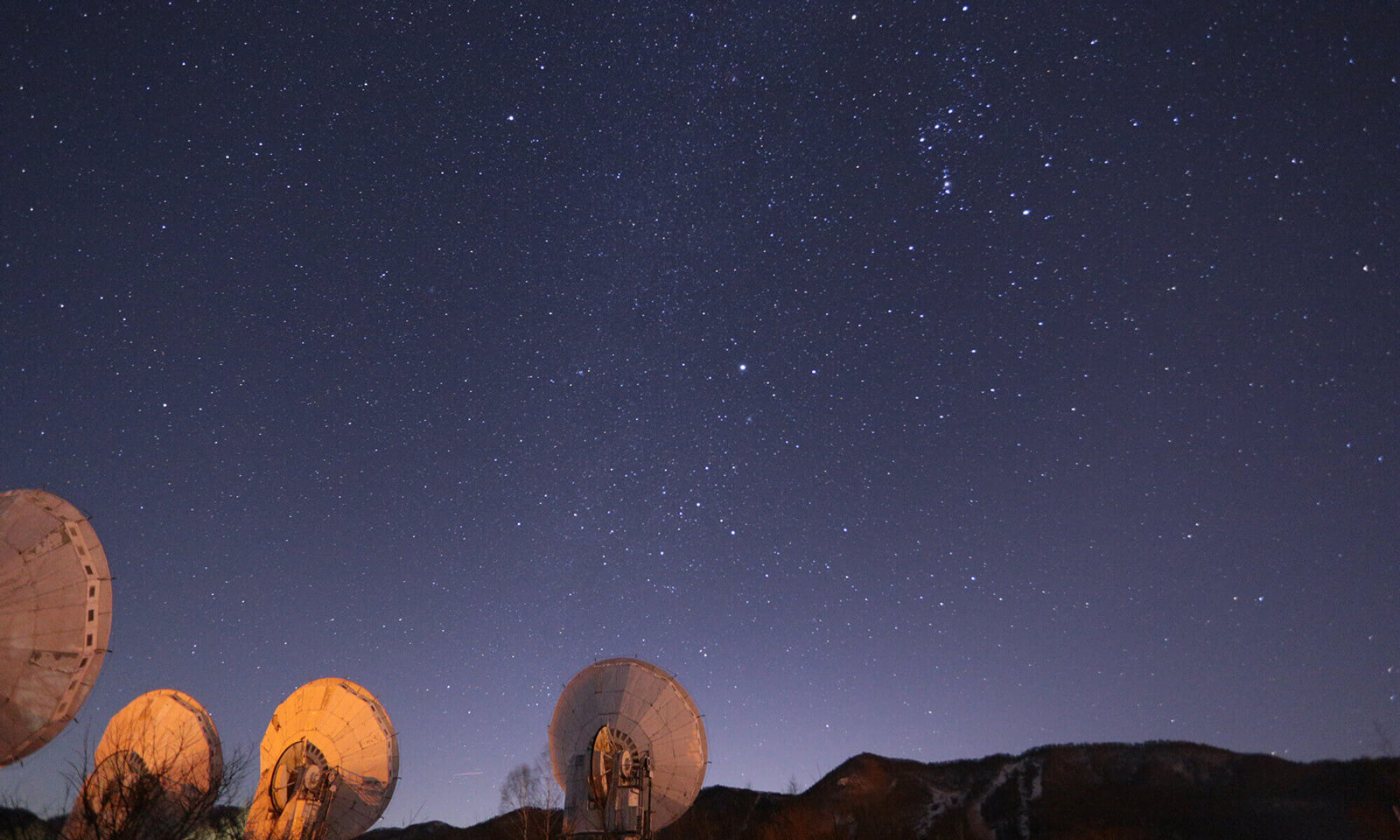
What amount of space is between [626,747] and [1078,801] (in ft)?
116

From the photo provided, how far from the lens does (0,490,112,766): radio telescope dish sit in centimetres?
1375

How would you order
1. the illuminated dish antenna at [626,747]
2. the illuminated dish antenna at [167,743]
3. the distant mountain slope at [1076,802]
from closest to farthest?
the illuminated dish antenna at [167,743]
the illuminated dish antenna at [626,747]
the distant mountain slope at [1076,802]

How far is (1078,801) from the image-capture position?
48719 millimetres

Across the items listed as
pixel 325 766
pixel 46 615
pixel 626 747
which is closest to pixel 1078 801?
pixel 626 747

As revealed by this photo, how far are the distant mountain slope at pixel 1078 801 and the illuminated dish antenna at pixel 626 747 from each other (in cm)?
1123

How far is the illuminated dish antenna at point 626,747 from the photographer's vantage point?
22719 mm

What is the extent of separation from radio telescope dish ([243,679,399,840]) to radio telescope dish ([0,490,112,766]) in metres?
7.97

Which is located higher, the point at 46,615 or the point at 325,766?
the point at 46,615

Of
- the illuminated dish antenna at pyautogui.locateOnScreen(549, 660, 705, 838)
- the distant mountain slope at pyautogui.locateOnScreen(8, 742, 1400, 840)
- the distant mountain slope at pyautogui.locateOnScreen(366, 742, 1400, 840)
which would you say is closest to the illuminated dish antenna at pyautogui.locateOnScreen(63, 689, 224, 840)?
the illuminated dish antenna at pyautogui.locateOnScreen(549, 660, 705, 838)

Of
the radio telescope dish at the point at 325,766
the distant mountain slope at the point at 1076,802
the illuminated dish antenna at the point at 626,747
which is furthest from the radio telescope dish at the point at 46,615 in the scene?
the distant mountain slope at the point at 1076,802

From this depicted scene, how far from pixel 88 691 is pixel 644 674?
50.0ft

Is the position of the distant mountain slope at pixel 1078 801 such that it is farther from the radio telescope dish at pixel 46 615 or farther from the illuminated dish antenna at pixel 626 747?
the radio telescope dish at pixel 46 615

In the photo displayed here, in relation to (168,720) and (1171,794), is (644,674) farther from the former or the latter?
(1171,794)

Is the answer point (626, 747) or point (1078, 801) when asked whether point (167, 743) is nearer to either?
point (626, 747)
